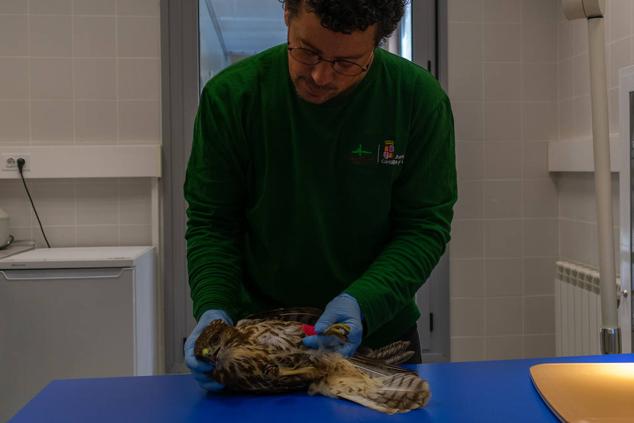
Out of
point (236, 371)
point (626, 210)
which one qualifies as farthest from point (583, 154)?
point (236, 371)

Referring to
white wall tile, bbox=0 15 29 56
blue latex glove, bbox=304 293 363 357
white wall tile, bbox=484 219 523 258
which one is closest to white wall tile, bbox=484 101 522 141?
white wall tile, bbox=484 219 523 258

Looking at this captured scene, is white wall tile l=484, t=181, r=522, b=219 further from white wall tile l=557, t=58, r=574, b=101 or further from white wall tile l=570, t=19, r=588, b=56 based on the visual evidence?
white wall tile l=570, t=19, r=588, b=56

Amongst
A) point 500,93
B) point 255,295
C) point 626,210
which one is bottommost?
point 255,295

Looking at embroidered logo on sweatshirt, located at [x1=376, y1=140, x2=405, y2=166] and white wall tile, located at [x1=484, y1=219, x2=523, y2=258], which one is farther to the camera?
white wall tile, located at [x1=484, y1=219, x2=523, y2=258]

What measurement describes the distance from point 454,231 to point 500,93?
71 centimetres

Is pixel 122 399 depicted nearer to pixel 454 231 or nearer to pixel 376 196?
pixel 376 196

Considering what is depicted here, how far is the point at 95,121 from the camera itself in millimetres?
3139

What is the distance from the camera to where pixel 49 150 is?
3037mm

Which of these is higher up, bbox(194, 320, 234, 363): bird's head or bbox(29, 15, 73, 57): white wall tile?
bbox(29, 15, 73, 57): white wall tile

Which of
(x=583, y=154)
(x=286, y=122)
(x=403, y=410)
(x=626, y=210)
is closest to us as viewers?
(x=403, y=410)

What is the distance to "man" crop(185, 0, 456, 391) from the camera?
1.31 m

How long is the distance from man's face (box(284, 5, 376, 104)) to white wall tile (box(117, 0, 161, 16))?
2109 mm

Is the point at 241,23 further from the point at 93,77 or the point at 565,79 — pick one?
the point at 565,79

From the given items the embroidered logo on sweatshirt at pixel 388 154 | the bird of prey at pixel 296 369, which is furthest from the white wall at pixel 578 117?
the bird of prey at pixel 296 369
